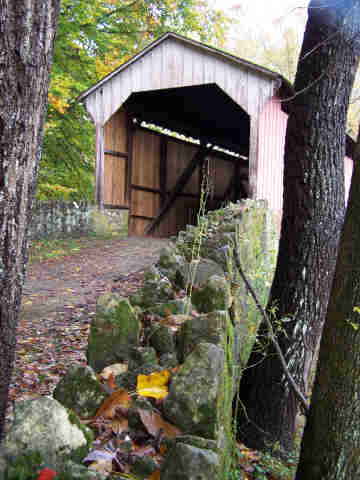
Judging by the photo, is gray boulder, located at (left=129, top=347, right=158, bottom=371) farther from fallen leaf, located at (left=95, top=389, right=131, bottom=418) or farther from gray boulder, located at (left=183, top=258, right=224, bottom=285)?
gray boulder, located at (left=183, top=258, right=224, bottom=285)

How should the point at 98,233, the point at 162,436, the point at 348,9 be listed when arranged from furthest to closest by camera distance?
the point at 98,233 → the point at 348,9 → the point at 162,436

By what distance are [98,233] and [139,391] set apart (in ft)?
34.6

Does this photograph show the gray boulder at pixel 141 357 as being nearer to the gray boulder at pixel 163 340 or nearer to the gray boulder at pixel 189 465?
the gray boulder at pixel 163 340

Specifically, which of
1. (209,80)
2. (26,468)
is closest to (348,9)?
(26,468)

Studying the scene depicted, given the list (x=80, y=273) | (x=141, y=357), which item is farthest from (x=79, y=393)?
(x=80, y=273)

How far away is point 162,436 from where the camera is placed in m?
1.49

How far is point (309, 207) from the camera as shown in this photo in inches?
137

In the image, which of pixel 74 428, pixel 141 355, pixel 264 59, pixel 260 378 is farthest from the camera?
pixel 264 59

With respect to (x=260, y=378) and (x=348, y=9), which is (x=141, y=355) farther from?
(x=348, y=9)

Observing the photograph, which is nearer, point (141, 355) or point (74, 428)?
point (74, 428)

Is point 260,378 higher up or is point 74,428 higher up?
point 74,428

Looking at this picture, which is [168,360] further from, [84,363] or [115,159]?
[115,159]

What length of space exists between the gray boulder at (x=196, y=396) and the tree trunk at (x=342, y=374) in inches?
31.9

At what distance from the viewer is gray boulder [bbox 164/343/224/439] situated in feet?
4.98
